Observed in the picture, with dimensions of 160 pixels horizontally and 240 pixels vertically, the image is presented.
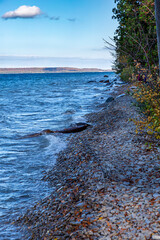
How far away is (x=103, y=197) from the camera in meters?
5.94

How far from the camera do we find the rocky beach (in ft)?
15.6

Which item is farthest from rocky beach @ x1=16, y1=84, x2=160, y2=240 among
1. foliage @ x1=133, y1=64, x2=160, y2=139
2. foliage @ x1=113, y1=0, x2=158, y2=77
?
foliage @ x1=113, y1=0, x2=158, y2=77

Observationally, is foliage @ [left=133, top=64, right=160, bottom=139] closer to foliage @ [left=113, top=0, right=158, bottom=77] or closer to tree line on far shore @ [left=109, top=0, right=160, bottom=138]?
tree line on far shore @ [left=109, top=0, right=160, bottom=138]

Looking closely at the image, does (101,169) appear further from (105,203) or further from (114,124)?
(114,124)

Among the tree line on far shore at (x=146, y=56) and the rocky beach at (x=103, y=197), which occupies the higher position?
the tree line on far shore at (x=146, y=56)

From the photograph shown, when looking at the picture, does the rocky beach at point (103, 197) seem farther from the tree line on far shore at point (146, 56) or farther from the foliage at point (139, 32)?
the foliage at point (139, 32)

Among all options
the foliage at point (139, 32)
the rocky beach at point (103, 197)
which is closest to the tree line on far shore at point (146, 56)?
the foliage at point (139, 32)

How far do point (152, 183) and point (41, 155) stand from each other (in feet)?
20.8

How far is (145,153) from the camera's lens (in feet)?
27.5

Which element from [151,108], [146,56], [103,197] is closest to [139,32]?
[146,56]

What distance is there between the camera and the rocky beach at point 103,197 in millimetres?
4746

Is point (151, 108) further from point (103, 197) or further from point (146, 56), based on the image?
point (103, 197)

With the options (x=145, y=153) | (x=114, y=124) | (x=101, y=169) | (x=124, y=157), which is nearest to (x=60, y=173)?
(x=101, y=169)

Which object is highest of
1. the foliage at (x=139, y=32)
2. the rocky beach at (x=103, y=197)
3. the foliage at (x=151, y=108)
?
the foliage at (x=139, y=32)
